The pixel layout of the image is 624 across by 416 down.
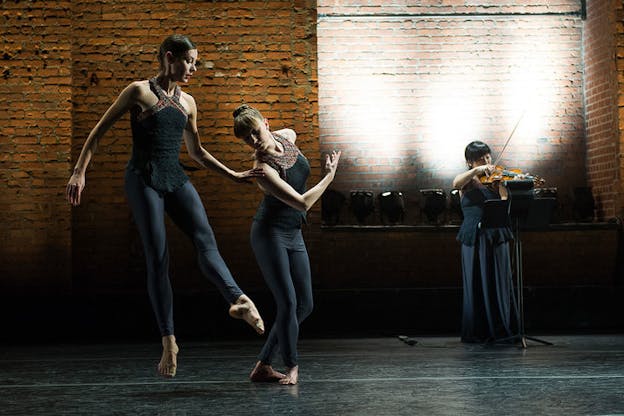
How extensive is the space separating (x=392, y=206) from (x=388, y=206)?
4 cm

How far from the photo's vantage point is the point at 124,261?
9.73 metres

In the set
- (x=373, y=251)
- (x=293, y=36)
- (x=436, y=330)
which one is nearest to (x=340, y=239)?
(x=373, y=251)

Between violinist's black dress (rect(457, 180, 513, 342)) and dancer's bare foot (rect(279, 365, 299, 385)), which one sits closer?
dancer's bare foot (rect(279, 365, 299, 385))

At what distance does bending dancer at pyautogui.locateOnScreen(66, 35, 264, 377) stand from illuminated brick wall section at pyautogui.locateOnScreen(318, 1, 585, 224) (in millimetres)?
5199

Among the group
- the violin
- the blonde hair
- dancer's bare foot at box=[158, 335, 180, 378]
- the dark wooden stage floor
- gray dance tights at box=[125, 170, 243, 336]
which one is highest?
the blonde hair

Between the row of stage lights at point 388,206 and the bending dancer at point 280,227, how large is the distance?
14.3 feet

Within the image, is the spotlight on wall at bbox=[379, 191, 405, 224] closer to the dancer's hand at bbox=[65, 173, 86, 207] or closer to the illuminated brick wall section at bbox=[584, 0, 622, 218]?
the illuminated brick wall section at bbox=[584, 0, 622, 218]

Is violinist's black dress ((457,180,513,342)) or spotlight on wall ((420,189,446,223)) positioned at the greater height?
spotlight on wall ((420,189,446,223))

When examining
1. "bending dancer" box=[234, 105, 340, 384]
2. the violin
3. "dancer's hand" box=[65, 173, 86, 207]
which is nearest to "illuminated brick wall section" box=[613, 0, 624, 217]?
the violin

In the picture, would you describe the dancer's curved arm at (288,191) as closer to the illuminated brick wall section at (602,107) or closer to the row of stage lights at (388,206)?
the row of stage lights at (388,206)

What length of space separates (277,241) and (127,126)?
4.50 m

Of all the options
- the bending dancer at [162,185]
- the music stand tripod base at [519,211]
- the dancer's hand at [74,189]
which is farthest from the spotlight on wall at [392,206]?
the dancer's hand at [74,189]

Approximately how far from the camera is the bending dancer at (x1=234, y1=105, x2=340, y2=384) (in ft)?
18.2

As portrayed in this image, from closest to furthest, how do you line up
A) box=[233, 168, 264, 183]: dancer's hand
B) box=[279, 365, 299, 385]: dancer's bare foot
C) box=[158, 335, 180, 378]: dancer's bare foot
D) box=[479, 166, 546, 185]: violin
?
1. box=[158, 335, 180, 378]: dancer's bare foot
2. box=[233, 168, 264, 183]: dancer's hand
3. box=[279, 365, 299, 385]: dancer's bare foot
4. box=[479, 166, 546, 185]: violin
